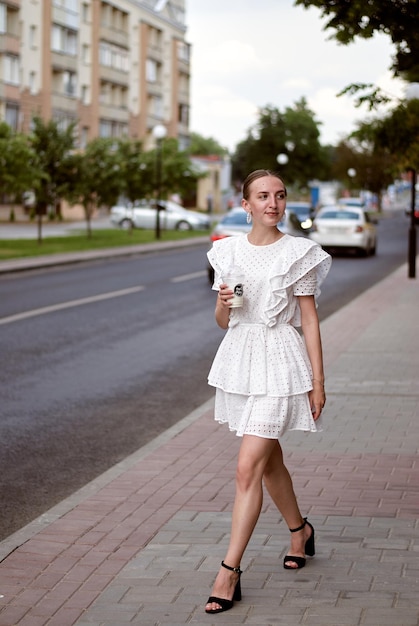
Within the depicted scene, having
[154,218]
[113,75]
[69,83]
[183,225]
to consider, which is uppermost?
[113,75]

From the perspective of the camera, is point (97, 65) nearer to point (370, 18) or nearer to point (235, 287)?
point (370, 18)

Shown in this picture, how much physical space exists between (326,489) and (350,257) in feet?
97.3

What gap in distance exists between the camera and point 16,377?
11.7 meters

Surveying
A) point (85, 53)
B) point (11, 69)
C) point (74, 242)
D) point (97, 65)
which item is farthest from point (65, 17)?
point (74, 242)

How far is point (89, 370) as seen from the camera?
40.1 ft

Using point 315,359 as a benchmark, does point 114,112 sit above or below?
above

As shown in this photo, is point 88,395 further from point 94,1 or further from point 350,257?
point 94,1

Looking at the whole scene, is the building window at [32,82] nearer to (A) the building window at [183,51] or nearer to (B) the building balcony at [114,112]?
(B) the building balcony at [114,112]

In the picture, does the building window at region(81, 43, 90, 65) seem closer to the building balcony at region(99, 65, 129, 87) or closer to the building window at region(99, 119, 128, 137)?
the building balcony at region(99, 65, 129, 87)

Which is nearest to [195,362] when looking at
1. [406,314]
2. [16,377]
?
[16,377]

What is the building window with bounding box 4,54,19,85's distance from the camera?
213 ft

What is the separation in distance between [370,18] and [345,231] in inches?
959

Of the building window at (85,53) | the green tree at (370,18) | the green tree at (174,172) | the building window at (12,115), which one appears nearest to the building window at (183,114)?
the building window at (85,53)

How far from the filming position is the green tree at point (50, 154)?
127 ft
